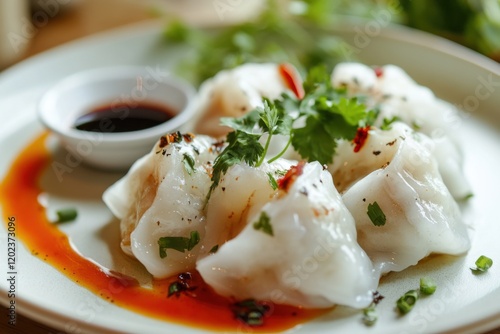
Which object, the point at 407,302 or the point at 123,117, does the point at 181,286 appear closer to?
the point at 407,302

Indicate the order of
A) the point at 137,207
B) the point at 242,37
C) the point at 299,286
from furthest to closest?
the point at 242,37
the point at 137,207
the point at 299,286

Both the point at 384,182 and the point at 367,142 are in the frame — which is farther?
the point at 367,142

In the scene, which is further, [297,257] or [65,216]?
[65,216]

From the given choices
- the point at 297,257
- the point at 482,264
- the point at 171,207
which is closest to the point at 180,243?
the point at 171,207

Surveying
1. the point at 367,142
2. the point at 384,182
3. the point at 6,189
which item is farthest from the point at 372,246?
the point at 6,189

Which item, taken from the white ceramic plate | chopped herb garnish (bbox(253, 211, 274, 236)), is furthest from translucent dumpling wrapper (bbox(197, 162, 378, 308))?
the white ceramic plate

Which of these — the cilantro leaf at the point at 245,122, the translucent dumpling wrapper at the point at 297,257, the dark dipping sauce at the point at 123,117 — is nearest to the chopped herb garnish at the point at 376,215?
the translucent dumpling wrapper at the point at 297,257

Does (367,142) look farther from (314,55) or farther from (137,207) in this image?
(314,55)
